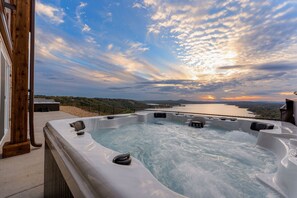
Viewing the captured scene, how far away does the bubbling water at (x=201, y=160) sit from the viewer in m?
1.33

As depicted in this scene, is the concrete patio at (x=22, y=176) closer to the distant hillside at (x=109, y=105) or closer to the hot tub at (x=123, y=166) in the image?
the hot tub at (x=123, y=166)

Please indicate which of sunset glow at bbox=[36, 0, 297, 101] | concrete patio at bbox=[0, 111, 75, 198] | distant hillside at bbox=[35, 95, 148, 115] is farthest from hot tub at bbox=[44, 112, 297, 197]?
distant hillside at bbox=[35, 95, 148, 115]

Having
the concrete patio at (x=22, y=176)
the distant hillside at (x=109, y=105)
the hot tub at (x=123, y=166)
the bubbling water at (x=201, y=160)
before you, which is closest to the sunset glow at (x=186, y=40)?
the distant hillside at (x=109, y=105)

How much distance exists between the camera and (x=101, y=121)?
3.42 m

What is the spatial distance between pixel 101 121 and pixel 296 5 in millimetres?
4393

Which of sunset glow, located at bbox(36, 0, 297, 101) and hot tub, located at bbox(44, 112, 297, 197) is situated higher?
sunset glow, located at bbox(36, 0, 297, 101)

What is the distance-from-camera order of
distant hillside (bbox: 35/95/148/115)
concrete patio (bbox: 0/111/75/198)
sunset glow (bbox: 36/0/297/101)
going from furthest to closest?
distant hillside (bbox: 35/95/148/115) < sunset glow (bbox: 36/0/297/101) < concrete patio (bbox: 0/111/75/198)

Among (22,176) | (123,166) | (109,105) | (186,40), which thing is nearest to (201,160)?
(123,166)

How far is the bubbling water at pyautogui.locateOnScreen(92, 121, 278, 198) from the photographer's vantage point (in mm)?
1335

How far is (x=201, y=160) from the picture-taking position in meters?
1.93

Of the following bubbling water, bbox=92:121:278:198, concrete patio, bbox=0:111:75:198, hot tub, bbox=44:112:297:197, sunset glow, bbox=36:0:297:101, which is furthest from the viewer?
sunset glow, bbox=36:0:297:101

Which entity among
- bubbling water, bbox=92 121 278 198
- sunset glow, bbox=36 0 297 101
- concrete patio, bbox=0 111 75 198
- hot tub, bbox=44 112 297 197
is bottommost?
concrete patio, bbox=0 111 75 198

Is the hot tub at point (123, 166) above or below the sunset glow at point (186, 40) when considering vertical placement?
below

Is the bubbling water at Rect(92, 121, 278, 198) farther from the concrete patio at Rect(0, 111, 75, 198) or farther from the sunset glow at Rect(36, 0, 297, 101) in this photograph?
the sunset glow at Rect(36, 0, 297, 101)
